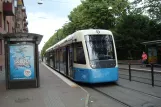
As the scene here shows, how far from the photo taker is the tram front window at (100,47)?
41.5ft

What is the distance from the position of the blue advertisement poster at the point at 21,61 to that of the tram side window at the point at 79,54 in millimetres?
2472

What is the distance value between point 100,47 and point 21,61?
13.2ft

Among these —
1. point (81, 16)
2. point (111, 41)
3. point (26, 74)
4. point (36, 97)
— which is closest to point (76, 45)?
point (111, 41)

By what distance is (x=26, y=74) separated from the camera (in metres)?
12.2

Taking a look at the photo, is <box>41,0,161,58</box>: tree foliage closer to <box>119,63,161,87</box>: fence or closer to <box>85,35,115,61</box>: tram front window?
<box>119,63,161,87</box>: fence

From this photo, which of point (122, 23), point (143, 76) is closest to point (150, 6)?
point (122, 23)

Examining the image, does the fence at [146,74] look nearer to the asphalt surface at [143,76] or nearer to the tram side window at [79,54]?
the asphalt surface at [143,76]

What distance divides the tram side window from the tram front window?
43 centimetres

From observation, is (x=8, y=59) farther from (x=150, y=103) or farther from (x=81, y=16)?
(x=81, y=16)

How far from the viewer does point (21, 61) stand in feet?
39.8

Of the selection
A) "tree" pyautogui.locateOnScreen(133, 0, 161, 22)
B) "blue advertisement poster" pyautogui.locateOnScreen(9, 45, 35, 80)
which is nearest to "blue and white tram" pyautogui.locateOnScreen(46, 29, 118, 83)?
"blue advertisement poster" pyautogui.locateOnScreen(9, 45, 35, 80)

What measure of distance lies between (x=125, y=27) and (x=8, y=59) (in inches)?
1010

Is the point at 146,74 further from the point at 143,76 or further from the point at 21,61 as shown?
the point at 21,61

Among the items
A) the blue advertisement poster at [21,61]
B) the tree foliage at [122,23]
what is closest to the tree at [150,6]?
the tree foliage at [122,23]
